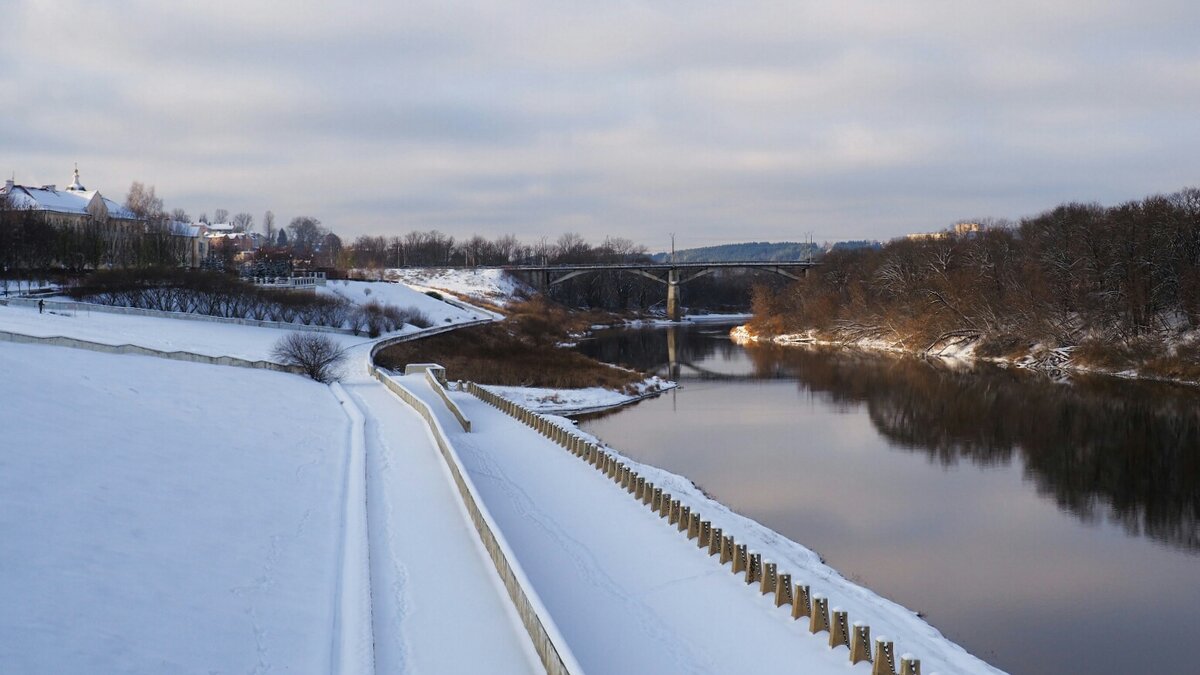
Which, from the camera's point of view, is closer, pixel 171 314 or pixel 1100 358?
pixel 171 314

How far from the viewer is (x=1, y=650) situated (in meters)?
8.67

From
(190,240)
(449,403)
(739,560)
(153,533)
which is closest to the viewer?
(153,533)

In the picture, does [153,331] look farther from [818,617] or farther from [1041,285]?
[1041,285]

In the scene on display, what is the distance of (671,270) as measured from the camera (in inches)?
5743

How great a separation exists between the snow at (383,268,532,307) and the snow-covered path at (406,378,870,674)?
380 feet

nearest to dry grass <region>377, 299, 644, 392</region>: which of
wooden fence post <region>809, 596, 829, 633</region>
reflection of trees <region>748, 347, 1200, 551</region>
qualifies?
reflection of trees <region>748, 347, 1200, 551</region>

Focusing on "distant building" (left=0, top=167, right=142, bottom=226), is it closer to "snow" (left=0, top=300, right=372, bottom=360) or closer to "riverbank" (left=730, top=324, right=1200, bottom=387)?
"snow" (left=0, top=300, right=372, bottom=360)

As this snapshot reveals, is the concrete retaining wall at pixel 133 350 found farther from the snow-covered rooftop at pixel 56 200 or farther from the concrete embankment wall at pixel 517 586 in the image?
the snow-covered rooftop at pixel 56 200

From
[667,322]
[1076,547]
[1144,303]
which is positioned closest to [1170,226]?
[1144,303]

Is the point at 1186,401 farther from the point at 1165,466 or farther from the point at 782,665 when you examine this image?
the point at 782,665

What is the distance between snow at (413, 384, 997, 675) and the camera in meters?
11.9

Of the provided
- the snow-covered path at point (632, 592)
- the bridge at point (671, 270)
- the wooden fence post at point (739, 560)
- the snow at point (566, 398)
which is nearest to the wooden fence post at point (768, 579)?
the snow-covered path at point (632, 592)

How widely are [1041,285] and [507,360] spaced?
125 ft

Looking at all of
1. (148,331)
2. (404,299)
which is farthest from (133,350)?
(404,299)
